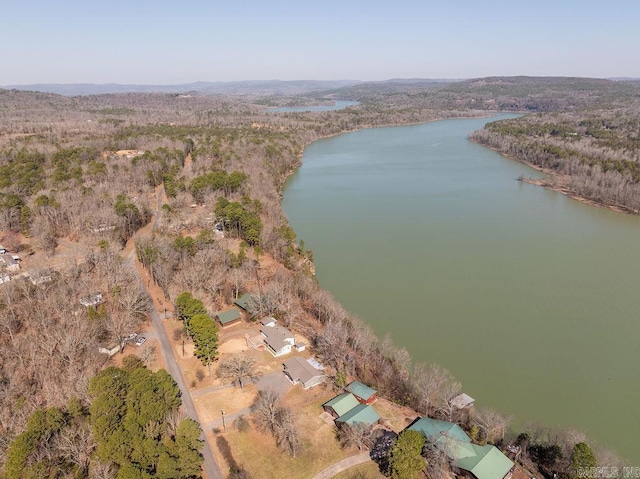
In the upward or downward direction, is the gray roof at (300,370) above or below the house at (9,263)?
below

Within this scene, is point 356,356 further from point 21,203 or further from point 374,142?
point 374,142

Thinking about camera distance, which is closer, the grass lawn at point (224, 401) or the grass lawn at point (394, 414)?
the grass lawn at point (394, 414)

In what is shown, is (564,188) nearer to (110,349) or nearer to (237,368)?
(237,368)

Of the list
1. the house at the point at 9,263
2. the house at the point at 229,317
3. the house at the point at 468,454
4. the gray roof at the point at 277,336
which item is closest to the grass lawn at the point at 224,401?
the gray roof at the point at 277,336

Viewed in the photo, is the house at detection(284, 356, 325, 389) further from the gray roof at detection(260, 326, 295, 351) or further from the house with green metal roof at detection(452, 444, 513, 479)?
the house with green metal roof at detection(452, 444, 513, 479)

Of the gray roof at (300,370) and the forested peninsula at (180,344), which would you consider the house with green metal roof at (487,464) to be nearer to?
the forested peninsula at (180,344)

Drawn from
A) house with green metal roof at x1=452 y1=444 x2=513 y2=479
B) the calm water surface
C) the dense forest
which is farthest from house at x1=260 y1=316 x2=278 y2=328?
the dense forest

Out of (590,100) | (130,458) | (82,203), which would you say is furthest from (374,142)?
(590,100)
